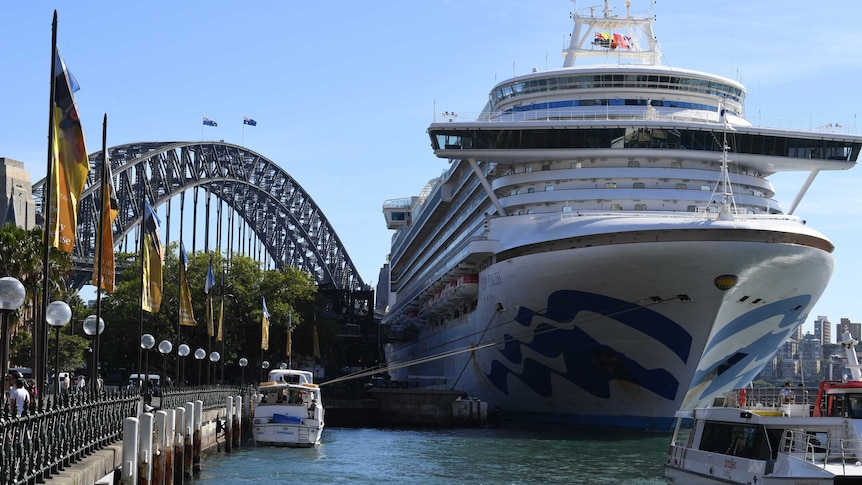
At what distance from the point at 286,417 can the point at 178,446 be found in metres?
13.9

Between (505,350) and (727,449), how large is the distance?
85.6ft

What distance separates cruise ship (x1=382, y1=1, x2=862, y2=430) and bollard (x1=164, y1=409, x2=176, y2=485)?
63.4ft

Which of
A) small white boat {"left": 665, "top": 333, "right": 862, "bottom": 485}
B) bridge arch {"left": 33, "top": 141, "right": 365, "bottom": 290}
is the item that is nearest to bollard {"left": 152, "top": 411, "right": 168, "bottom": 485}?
small white boat {"left": 665, "top": 333, "right": 862, "bottom": 485}

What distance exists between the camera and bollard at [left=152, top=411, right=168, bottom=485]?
2694cm

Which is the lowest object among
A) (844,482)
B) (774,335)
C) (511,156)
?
(844,482)

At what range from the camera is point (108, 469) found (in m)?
20.8

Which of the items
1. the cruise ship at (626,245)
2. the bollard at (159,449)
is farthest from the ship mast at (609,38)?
the bollard at (159,449)

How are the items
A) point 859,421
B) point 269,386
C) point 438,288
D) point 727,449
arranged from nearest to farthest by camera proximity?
point 859,421 → point 727,449 → point 269,386 → point 438,288

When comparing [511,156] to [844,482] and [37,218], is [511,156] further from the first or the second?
[37,218]

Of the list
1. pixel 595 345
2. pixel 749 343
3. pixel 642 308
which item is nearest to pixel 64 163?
pixel 642 308

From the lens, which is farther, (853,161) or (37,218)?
(37,218)

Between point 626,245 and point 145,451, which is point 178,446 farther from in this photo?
point 626,245

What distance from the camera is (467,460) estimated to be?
41.4 metres

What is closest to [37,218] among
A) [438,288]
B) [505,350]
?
[438,288]
